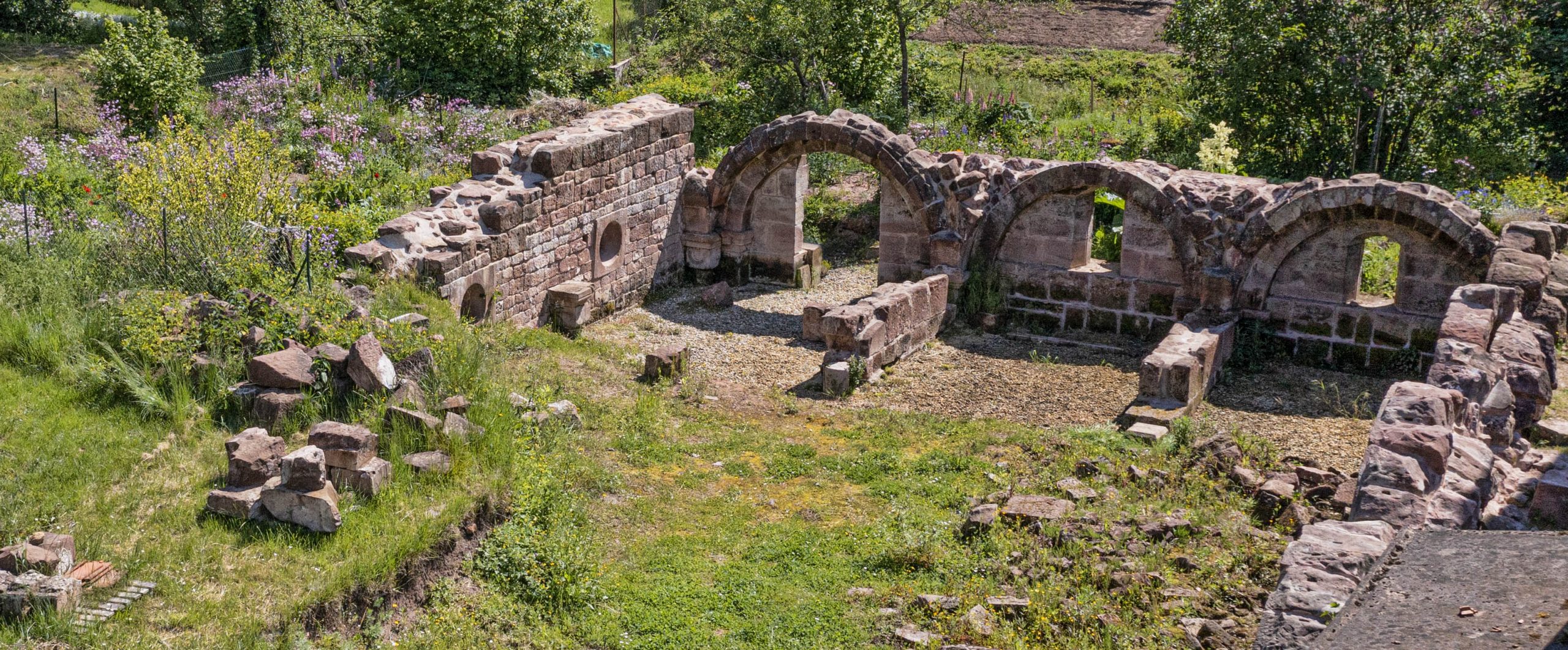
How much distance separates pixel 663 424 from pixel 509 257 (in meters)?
3.41

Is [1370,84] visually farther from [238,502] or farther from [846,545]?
[238,502]

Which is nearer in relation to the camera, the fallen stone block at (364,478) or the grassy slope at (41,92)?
the fallen stone block at (364,478)

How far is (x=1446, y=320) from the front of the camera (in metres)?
11.8

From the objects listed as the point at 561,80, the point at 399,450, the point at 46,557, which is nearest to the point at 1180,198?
the point at 399,450

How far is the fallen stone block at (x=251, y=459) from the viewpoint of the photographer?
9.18 metres

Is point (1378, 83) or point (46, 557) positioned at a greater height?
point (1378, 83)

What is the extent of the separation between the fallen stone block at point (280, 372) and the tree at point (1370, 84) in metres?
13.6

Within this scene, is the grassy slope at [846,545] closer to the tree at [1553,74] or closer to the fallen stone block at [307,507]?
the fallen stone block at [307,507]

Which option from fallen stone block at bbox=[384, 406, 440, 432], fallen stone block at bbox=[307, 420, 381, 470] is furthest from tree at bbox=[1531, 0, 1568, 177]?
fallen stone block at bbox=[307, 420, 381, 470]

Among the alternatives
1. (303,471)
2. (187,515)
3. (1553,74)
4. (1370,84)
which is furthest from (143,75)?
(1553,74)

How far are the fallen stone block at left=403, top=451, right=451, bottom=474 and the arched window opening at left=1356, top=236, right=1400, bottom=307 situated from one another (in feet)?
32.8

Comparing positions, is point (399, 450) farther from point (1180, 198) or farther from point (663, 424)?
point (1180, 198)

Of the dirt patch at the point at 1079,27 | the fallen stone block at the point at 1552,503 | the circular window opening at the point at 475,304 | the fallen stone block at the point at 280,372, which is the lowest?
the circular window opening at the point at 475,304

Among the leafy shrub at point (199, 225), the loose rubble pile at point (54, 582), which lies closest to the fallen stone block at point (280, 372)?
the leafy shrub at point (199, 225)
